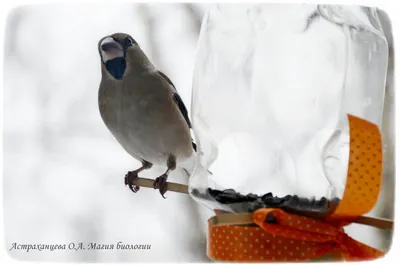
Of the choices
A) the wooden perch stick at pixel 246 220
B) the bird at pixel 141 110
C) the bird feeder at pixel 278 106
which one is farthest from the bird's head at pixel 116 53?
the wooden perch stick at pixel 246 220

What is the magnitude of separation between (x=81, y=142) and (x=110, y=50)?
5.1 inches

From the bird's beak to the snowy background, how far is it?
1.4 inches

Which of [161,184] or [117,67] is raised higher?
[117,67]

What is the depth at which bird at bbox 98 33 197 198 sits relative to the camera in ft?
2.21

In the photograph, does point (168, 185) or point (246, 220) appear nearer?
→ point (246, 220)

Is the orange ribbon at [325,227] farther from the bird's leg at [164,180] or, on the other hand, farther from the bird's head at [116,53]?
the bird's head at [116,53]

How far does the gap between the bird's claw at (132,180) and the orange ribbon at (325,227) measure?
180mm

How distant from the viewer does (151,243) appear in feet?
2.22

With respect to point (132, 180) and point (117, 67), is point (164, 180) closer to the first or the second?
point (132, 180)

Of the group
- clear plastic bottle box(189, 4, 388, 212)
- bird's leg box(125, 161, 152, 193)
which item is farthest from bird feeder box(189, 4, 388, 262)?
bird's leg box(125, 161, 152, 193)

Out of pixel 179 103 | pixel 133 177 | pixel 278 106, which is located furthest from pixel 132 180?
pixel 278 106

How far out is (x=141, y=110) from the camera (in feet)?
2.20

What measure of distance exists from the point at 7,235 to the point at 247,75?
0.36 m

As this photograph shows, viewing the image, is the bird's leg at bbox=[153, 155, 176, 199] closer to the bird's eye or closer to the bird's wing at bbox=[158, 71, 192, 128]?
the bird's wing at bbox=[158, 71, 192, 128]
